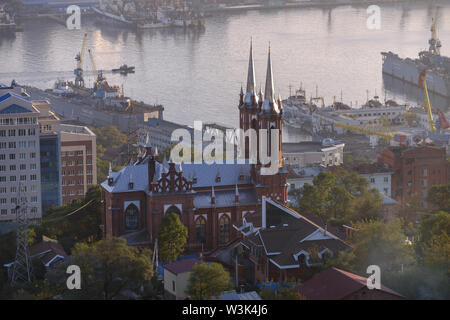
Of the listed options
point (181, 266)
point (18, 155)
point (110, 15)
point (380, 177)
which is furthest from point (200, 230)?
point (110, 15)

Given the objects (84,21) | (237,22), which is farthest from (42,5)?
(237,22)

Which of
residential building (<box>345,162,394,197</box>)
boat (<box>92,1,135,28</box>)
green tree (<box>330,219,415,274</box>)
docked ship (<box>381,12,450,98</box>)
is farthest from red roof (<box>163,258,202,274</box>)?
boat (<box>92,1,135,28</box>)

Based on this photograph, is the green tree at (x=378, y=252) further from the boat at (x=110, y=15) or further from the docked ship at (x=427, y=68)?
the boat at (x=110, y=15)

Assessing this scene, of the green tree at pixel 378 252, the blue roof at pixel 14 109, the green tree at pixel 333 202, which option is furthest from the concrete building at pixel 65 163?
the green tree at pixel 378 252

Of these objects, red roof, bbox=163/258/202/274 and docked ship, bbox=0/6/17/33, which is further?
docked ship, bbox=0/6/17/33

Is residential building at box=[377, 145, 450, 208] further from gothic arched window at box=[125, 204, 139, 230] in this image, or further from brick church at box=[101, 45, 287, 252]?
gothic arched window at box=[125, 204, 139, 230]

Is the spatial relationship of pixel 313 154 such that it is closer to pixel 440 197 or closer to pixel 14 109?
pixel 14 109
